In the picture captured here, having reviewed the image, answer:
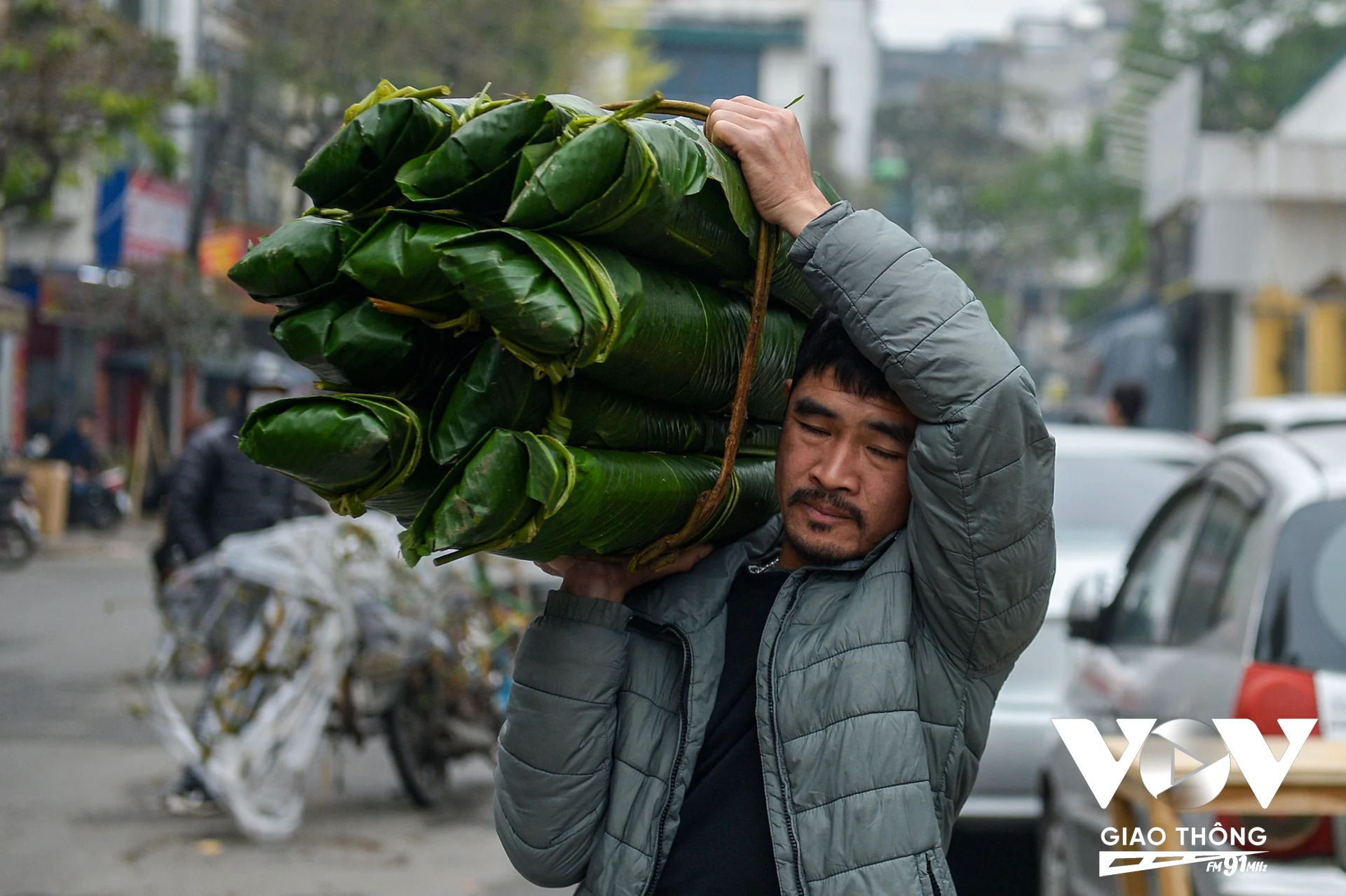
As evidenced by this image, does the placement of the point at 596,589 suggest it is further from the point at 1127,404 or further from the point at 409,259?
the point at 1127,404

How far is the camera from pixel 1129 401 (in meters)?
11.0

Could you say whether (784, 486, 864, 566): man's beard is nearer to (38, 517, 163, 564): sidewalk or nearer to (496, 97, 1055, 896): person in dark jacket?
(496, 97, 1055, 896): person in dark jacket

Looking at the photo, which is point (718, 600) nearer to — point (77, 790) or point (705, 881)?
point (705, 881)

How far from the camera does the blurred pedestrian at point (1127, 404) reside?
434 inches

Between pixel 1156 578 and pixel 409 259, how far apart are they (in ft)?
12.0

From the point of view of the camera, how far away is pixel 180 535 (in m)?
8.14

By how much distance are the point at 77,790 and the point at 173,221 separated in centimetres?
2290

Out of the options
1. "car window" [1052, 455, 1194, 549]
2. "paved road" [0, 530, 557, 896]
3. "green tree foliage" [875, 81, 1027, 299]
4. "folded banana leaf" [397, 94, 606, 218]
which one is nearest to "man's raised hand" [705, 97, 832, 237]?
"folded banana leaf" [397, 94, 606, 218]

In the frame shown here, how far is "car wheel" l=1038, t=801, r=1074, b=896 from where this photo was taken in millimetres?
4934

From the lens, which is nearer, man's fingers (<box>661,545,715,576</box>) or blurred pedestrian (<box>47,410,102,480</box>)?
man's fingers (<box>661,545,715,576</box>)

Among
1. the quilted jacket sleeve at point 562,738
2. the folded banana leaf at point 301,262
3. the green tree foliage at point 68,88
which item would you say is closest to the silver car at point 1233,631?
the quilted jacket sleeve at point 562,738

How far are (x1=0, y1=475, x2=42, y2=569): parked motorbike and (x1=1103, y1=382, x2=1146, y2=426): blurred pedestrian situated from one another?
42.0 feet

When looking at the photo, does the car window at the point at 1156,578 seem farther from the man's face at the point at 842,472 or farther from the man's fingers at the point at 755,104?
the man's fingers at the point at 755,104

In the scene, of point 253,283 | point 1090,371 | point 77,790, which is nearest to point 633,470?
point 253,283
